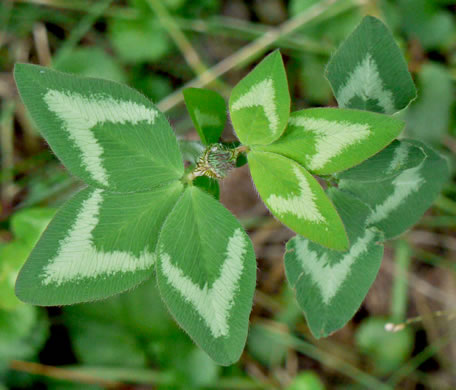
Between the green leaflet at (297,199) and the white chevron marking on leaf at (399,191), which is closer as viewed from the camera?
the green leaflet at (297,199)

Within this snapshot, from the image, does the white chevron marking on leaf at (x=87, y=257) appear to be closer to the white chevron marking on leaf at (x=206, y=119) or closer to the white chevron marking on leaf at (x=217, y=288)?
the white chevron marking on leaf at (x=217, y=288)

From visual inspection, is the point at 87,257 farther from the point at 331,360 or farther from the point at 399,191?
the point at 331,360

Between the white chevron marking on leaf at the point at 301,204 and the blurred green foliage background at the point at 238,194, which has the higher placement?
the white chevron marking on leaf at the point at 301,204

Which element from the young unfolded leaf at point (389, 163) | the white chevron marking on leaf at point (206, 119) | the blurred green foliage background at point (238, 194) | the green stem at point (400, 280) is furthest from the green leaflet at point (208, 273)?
the green stem at point (400, 280)

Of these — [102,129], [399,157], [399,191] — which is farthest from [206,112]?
[399,191]

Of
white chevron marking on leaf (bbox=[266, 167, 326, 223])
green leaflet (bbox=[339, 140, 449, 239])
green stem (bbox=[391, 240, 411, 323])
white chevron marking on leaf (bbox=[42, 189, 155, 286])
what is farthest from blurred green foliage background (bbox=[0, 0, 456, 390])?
white chevron marking on leaf (bbox=[266, 167, 326, 223])

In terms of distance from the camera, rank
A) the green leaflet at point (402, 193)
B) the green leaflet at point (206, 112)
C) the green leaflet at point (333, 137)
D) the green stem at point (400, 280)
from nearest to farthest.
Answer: the green leaflet at point (333, 137), the green leaflet at point (206, 112), the green leaflet at point (402, 193), the green stem at point (400, 280)

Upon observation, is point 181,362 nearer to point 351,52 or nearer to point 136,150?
point 136,150

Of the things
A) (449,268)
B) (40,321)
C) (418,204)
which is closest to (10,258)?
(40,321)
